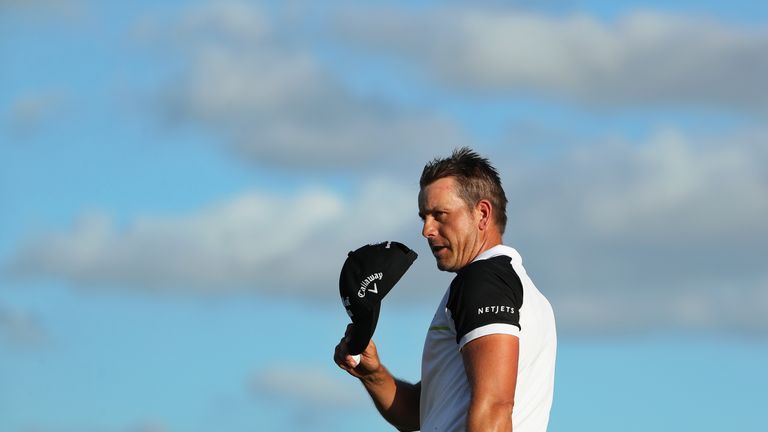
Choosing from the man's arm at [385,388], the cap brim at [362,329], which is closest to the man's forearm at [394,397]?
the man's arm at [385,388]

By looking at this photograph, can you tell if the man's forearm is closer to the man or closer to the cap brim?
the cap brim

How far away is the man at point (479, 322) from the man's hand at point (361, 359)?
0.79m

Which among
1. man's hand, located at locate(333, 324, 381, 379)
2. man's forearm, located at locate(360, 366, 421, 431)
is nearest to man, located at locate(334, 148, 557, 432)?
man's forearm, located at locate(360, 366, 421, 431)

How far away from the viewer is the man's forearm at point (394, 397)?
8125 mm

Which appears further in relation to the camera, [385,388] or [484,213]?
[385,388]

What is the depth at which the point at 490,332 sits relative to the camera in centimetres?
646

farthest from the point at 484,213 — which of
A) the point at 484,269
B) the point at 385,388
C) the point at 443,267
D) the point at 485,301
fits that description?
the point at 385,388

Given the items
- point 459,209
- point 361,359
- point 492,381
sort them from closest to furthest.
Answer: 1. point 492,381
2. point 459,209
3. point 361,359

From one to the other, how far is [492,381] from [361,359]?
74.0 inches

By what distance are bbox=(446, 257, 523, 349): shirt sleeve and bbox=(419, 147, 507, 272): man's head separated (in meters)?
0.36

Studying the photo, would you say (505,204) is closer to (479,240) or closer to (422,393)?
(479,240)

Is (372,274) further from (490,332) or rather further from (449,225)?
(490,332)

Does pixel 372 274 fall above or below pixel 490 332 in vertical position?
above

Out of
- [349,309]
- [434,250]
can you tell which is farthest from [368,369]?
[434,250]
